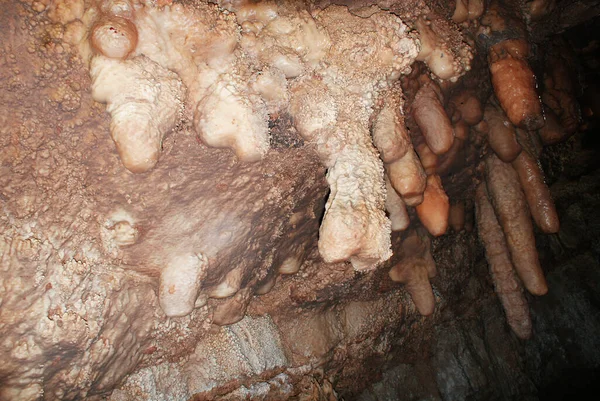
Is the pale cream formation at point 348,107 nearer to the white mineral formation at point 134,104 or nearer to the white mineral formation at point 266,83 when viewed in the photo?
the white mineral formation at point 266,83

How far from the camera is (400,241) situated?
3242 millimetres

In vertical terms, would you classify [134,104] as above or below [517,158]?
below

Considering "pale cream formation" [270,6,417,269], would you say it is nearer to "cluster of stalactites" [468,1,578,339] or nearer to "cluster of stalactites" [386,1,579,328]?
"cluster of stalactites" [386,1,579,328]

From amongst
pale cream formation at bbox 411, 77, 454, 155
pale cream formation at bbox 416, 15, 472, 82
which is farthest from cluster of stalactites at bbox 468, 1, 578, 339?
pale cream formation at bbox 411, 77, 454, 155

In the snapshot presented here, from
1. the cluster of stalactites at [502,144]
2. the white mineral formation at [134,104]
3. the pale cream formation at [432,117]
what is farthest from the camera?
the cluster of stalactites at [502,144]

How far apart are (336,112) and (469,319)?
3673 mm

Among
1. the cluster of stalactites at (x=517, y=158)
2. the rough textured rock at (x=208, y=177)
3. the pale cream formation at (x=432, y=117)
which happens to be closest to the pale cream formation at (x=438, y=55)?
the rough textured rock at (x=208, y=177)

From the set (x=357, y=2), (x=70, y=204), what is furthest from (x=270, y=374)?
(x=357, y=2)

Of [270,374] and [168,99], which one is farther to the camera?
[270,374]

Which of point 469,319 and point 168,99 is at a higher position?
point 168,99

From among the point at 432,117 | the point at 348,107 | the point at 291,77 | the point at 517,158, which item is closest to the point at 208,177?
the point at 291,77

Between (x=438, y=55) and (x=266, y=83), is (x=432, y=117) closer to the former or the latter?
(x=438, y=55)

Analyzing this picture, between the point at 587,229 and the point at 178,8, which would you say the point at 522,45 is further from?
the point at 587,229

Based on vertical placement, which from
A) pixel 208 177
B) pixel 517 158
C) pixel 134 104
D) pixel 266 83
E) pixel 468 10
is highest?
pixel 468 10
